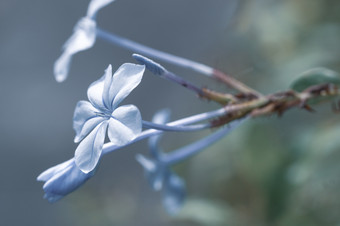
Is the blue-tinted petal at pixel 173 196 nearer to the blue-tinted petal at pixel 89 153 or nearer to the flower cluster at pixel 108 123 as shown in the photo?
the flower cluster at pixel 108 123

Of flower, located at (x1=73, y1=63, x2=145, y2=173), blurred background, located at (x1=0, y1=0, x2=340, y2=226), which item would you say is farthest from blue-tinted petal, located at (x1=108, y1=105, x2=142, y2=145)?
blurred background, located at (x1=0, y1=0, x2=340, y2=226)

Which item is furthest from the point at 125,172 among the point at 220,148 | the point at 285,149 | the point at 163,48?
the point at 285,149

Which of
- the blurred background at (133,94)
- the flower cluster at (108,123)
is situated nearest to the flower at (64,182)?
the flower cluster at (108,123)

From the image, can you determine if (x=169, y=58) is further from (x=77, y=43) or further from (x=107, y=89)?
(x=107, y=89)

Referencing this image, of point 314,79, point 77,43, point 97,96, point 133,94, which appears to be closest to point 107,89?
point 97,96

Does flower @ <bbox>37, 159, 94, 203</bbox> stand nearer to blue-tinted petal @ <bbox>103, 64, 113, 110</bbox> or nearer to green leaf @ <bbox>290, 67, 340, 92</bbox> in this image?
blue-tinted petal @ <bbox>103, 64, 113, 110</bbox>

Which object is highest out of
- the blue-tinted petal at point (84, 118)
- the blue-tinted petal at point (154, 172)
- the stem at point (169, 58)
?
the stem at point (169, 58)
